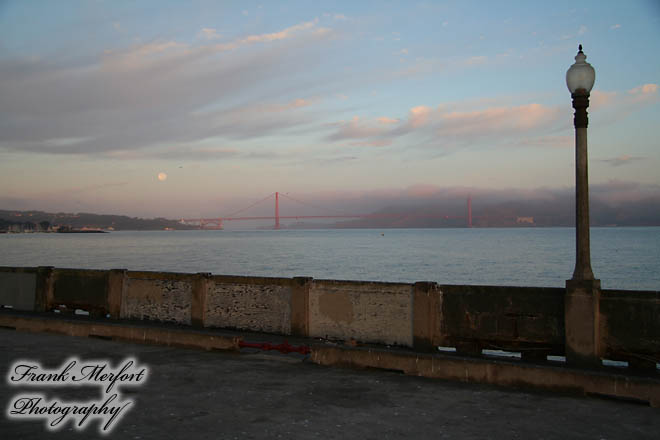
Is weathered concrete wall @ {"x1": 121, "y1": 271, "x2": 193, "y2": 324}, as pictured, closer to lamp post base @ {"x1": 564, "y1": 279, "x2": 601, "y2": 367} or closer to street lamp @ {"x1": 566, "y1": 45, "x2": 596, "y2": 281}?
lamp post base @ {"x1": 564, "y1": 279, "x2": 601, "y2": 367}

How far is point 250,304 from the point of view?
11.6m

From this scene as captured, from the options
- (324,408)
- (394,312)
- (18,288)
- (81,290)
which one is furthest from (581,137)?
(18,288)

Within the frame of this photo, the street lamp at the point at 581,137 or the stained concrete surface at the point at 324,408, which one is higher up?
the street lamp at the point at 581,137

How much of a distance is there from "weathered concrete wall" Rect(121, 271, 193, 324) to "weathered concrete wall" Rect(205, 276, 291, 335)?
2.09ft

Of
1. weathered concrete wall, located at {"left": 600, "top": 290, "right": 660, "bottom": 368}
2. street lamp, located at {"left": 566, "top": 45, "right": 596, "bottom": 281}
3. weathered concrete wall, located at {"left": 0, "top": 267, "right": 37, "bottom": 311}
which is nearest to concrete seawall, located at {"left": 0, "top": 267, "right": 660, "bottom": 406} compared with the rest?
weathered concrete wall, located at {"left": 600, "top": 290, "right": 660, "bottom": 368}

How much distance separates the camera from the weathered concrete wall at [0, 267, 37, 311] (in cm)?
1449

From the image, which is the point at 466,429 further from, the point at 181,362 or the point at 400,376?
the point at 181,362

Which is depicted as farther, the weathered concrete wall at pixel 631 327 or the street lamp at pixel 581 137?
the street lamp at pixel 581 137

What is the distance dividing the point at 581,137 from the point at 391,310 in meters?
4.32

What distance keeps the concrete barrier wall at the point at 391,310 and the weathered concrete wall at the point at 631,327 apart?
0.04 ft

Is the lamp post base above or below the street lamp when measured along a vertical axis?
below

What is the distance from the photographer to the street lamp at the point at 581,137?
905cm

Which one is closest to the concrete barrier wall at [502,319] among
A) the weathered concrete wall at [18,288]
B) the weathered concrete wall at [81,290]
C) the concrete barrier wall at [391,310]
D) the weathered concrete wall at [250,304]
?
the concrete barrier wall at [391,310]

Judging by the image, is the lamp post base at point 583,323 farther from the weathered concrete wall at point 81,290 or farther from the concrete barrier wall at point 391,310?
the weathered concrete wall at point 81,290
